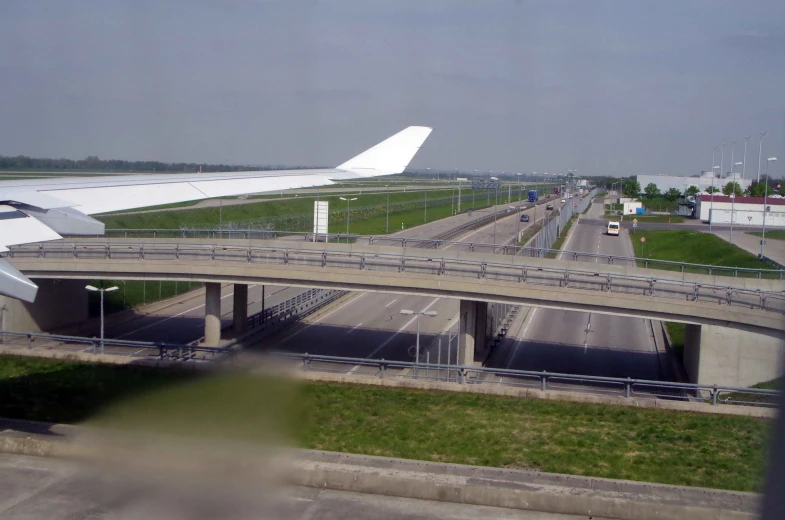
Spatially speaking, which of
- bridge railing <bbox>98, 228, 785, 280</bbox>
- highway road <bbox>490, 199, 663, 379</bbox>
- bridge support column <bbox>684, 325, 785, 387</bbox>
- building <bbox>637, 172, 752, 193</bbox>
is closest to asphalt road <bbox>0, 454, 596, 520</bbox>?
bridge support column <bbox>684, 325, 785, 387</bbox>

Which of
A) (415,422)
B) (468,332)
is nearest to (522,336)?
(468,332)

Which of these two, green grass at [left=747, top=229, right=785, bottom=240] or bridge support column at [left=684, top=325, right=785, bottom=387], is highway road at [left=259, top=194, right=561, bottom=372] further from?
green grass at [left=747, top=229, right=785, bottom=240]

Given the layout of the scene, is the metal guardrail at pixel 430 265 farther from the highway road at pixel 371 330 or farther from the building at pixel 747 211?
the building at pixel 747 211

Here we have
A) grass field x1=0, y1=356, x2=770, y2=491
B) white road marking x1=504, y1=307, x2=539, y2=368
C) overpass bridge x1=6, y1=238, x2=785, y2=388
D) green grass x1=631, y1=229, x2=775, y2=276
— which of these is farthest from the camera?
green grass x1=631, y1=229, x2=775, y2=276

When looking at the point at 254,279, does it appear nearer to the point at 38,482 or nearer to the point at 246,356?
the point at 246,356

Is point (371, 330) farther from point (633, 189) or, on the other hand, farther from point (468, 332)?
point (633, 189)

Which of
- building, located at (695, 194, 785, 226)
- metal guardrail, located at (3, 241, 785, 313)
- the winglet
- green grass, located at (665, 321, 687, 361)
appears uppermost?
the winglet

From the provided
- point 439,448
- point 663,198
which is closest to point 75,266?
point 439,448
